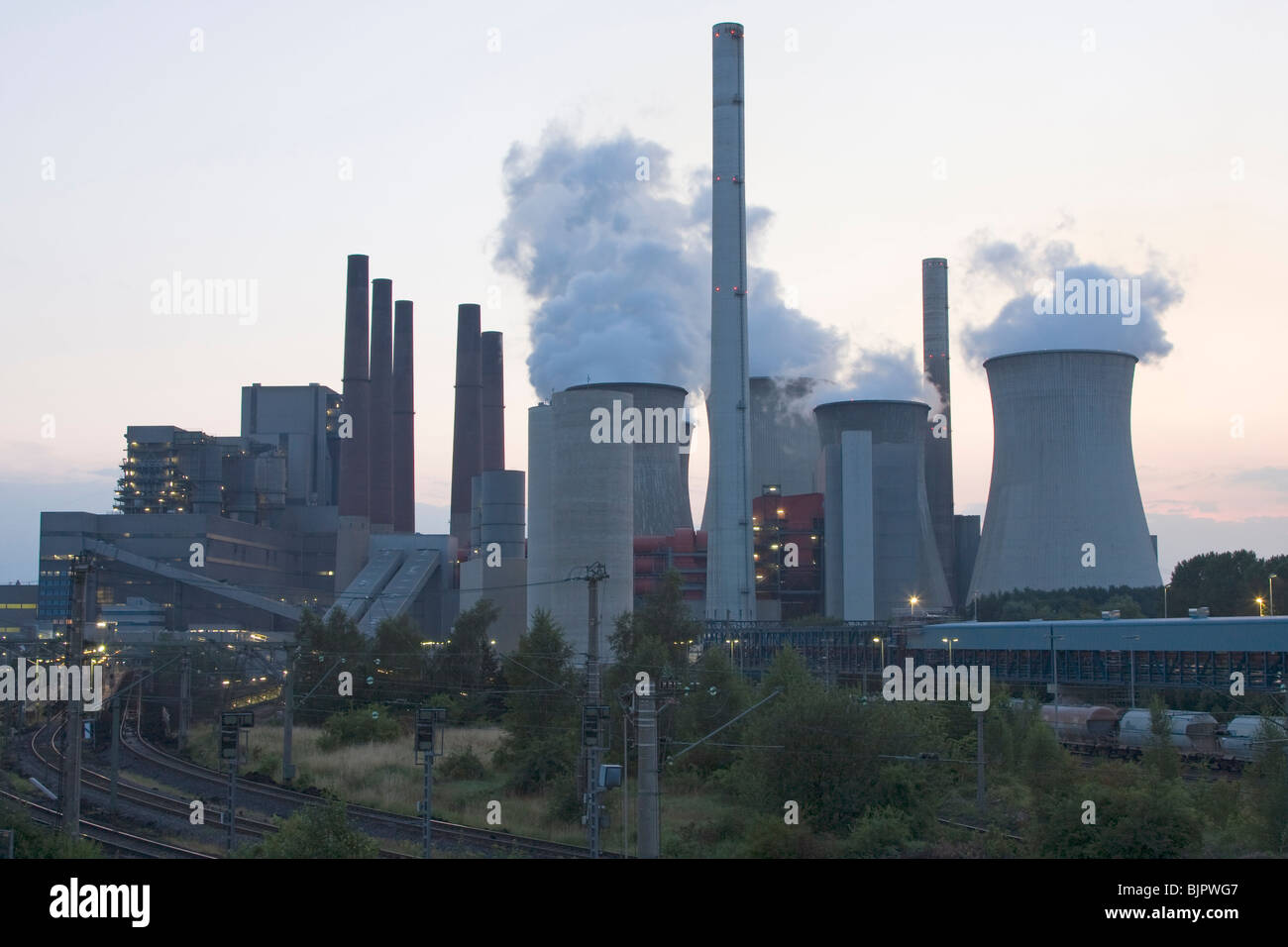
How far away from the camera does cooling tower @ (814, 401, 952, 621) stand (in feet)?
164

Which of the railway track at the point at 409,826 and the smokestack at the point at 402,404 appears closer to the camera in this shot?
the railway track at the point at 409,826

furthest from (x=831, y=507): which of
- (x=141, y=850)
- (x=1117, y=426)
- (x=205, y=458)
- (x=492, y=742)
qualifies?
(x=141, y=850)

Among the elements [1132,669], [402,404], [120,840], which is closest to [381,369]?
[402,404]

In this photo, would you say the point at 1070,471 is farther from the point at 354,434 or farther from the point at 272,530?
the point at 272,530

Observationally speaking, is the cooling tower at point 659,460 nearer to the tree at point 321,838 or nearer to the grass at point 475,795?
the grass at point 475,795

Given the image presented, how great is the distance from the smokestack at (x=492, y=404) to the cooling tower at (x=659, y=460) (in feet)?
37.0

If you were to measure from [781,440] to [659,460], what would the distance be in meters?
8.04

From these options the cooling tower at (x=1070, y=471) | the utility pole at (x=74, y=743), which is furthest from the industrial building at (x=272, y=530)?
the utility pole at (x=74, y=743)

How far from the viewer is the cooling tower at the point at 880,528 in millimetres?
50062

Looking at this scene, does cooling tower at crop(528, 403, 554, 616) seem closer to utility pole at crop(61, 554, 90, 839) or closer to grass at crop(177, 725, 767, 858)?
grass at crop(177, 725, 767, 858)

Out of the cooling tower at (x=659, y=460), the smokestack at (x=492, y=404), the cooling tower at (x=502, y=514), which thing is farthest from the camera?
the smokestack at (x=492, y=404)

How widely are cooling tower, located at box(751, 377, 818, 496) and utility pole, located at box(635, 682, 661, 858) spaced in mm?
47058
